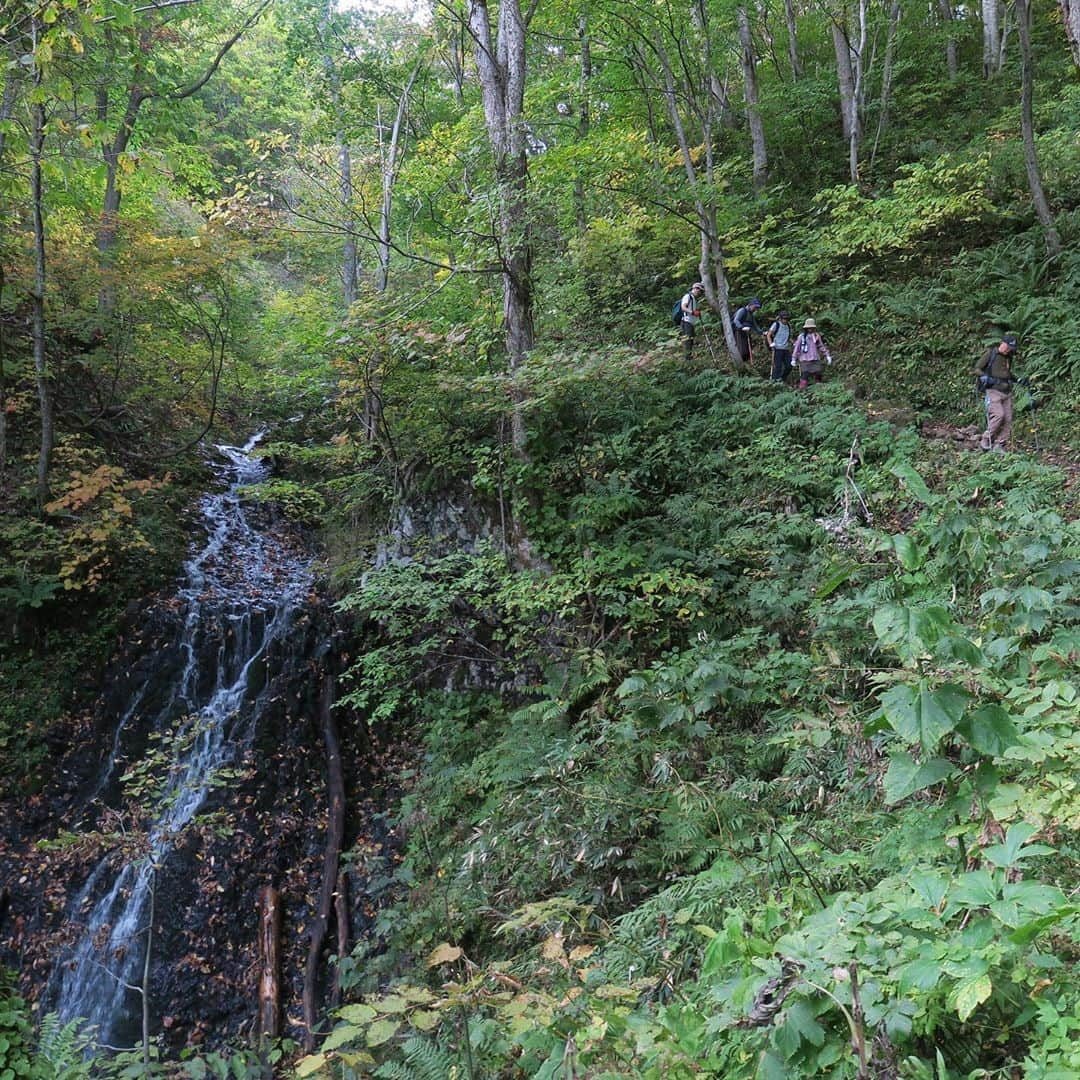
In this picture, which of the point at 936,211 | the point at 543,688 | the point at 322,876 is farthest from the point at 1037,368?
the point at 322,876

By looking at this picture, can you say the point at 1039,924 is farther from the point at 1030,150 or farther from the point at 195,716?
the point at 1030,150

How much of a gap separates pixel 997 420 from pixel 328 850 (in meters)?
10.4

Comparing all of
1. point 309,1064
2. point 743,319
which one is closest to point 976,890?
point 309,1064

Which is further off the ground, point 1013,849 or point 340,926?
point 1013,849

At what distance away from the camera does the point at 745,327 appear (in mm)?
11375

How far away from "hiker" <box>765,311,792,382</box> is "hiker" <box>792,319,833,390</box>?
24 centimetres

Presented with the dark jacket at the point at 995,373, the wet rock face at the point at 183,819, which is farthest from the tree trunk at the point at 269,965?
the dark jacket at the point at 995,373

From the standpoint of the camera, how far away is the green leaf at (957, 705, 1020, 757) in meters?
2.18

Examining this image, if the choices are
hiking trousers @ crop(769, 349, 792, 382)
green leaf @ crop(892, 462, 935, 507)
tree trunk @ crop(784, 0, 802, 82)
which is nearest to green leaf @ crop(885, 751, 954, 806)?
green leaf @ crop(892, 462, 935, 507)

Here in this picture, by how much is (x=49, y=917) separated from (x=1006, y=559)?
32.4 feet

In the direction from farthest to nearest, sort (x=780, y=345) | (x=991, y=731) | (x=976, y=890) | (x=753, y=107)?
(x=753, y=107)
(x=780, y=345)
(x=991, y=731)
(x=976, y=890)

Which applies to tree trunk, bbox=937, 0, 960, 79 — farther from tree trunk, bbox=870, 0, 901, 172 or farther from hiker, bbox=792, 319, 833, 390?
hiker, bbox=792, 319, 833, 390

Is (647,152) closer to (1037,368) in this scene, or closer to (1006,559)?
(1037,368)

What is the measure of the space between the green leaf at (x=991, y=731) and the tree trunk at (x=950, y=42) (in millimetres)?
21492
